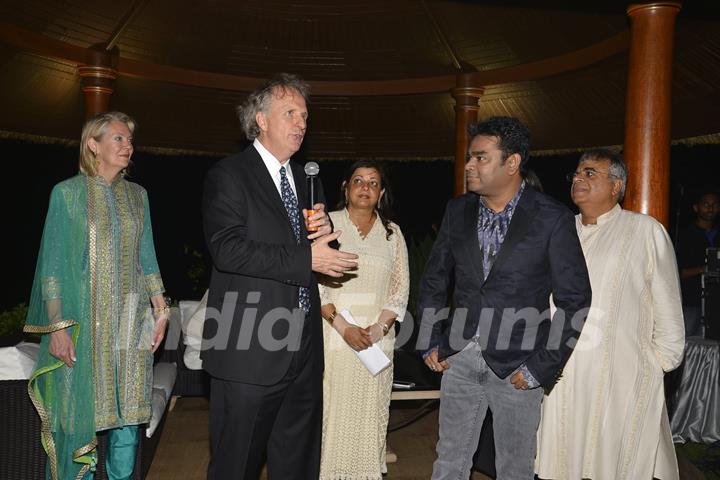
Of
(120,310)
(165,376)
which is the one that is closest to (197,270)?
(165,376)

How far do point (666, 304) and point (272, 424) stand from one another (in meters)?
1.81

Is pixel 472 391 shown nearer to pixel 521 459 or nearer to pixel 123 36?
pixel 521 459

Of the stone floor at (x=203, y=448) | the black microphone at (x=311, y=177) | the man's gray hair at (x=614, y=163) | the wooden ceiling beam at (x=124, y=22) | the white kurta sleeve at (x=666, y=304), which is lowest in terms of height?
the stone floor at (x=203, y=448)

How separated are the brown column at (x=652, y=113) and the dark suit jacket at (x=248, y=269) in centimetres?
234

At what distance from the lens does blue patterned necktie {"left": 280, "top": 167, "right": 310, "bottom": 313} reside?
8.23ft

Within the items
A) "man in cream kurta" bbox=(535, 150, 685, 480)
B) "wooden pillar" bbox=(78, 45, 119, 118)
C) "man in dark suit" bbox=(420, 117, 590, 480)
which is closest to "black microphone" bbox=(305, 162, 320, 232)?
"man in dark suit" bbox=(420, 117, 590, 480)

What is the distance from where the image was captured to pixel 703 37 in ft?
20.0

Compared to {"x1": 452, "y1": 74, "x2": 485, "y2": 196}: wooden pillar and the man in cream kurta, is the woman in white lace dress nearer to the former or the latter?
the man in cream kurta

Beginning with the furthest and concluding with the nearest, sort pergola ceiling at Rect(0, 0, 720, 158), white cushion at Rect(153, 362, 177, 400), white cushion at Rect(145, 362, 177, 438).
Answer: pergola ceiling at Rect(0, 0, 720, 158) < white cushion at Rect(153, 362, 177, 400) < white cushion at Rect(145, 362, 177, 438)

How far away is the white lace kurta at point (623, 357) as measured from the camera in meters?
3.13

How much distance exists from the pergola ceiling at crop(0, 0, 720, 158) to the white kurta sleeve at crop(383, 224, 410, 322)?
344 centimetres

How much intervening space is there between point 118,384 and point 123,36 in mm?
5009

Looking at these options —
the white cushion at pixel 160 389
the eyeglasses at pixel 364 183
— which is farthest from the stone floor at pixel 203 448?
the eyeglasses at pixel 364 183

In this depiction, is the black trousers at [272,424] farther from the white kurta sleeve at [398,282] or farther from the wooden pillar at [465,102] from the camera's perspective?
the wooden pillar at [465,102]
